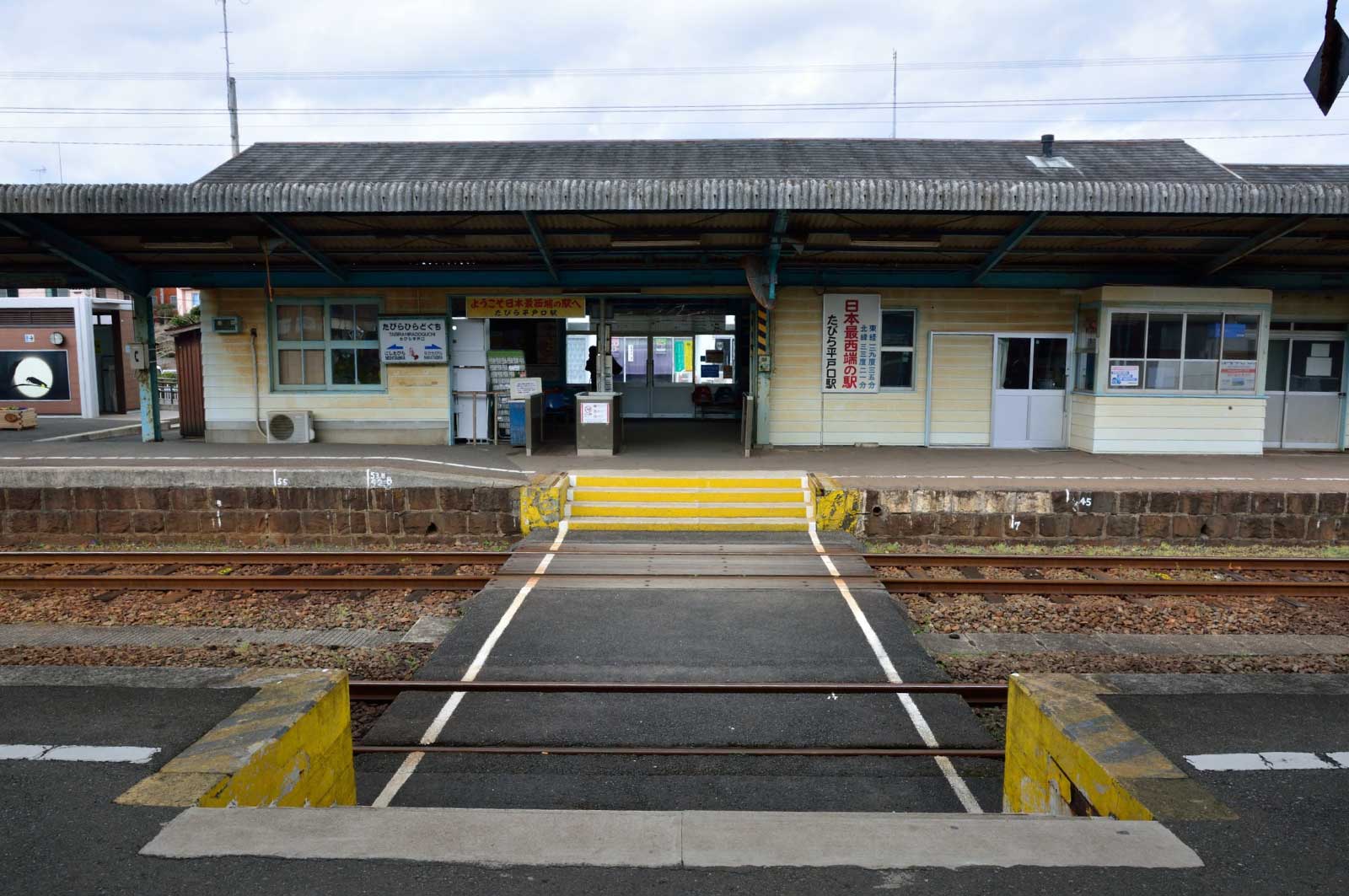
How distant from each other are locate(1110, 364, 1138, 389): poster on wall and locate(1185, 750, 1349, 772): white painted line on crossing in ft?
33.6

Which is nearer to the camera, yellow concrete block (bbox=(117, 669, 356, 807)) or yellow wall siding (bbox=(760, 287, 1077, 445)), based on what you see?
yellow concrete block (bbox=(117, 669, 356, 807))

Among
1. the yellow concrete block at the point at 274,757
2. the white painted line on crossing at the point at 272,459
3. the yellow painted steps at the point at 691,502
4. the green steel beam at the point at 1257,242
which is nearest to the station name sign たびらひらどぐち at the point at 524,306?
the white painted line on crossing at the point at 272,459

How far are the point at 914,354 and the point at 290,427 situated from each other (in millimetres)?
10392

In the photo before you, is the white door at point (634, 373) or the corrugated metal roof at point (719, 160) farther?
the white door at point (634, 373)

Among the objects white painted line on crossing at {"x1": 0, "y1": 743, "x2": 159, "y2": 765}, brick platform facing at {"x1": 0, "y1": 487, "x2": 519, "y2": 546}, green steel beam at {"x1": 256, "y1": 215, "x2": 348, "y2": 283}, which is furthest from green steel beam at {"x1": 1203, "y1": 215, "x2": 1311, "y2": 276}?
green steel beam at {"x1": 256, "y1": 215, "x2": 348, "y2": 283}

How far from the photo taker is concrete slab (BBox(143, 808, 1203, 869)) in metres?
2.80

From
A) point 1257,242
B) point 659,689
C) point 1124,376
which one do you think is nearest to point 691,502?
point 659,689

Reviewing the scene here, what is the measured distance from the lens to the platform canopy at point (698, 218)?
10.9 meters

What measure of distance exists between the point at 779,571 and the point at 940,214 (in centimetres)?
609

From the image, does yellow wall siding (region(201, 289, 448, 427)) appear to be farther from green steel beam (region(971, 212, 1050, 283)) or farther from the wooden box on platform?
green steel beam (region(971, 212, 1050, 283))

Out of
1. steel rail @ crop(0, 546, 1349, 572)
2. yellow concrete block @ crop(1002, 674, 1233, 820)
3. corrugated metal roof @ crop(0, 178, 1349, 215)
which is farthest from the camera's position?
corrugated metal roof @ crop(0, 178, 1349, 215)

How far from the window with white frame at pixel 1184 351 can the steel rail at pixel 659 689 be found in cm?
937

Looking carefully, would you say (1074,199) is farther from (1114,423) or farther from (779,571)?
(779,571)

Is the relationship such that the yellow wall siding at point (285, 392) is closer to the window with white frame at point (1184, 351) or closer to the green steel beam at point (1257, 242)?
the window with white frame at point (1184, 351)
